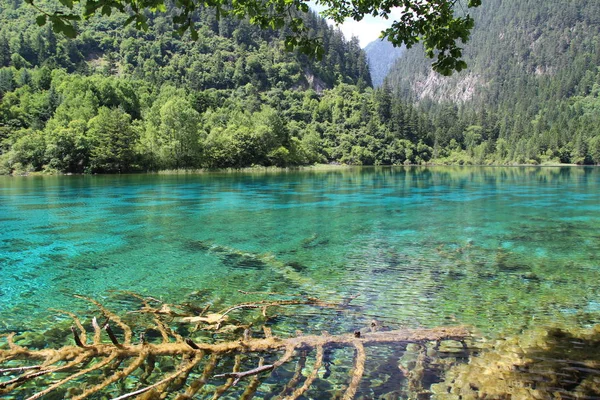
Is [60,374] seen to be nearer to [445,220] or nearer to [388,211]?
[445,220]

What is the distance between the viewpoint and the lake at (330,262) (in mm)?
9609

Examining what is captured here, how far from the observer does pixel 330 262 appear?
49.1 ft

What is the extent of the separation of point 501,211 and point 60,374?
29.3 metres

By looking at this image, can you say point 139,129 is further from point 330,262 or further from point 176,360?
point 176,360

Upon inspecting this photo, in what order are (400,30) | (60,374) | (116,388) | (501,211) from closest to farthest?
(116,388) → (60,374) → (400,30) → (501,211)

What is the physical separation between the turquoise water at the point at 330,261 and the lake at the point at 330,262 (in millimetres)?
53

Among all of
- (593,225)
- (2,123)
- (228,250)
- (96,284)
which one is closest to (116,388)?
(96,284)

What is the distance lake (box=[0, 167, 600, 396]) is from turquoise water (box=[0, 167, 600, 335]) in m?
0.05

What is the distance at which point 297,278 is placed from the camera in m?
12.9

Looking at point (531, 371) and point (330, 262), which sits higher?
point (531, 371)

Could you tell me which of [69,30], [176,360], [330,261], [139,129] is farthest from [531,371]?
[139,129]

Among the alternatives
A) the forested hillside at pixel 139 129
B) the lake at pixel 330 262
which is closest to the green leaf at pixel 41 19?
the lake at pixel 330 262

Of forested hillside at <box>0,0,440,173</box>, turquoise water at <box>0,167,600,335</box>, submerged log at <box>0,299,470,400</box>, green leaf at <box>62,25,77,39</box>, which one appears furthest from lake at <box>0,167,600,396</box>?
forested hillside at <box>0,0,440,173</box>

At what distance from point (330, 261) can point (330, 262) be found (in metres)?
0.16
